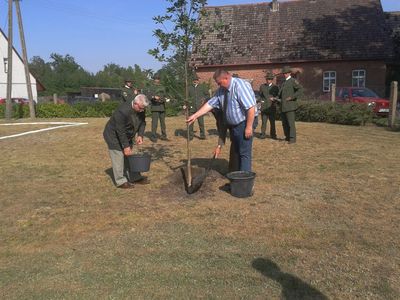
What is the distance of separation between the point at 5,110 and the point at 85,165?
18214mm

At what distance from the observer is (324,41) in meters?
Answer: 31.6

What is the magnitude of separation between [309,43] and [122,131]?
26932 millimetres

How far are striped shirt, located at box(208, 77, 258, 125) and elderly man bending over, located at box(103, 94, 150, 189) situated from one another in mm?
1296

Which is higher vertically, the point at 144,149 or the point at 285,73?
the point at 285,73

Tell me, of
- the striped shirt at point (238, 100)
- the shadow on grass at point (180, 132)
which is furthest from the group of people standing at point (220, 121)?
the shadow on grass at point (180, 132)

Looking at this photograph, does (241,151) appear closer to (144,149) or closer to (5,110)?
(144,149)

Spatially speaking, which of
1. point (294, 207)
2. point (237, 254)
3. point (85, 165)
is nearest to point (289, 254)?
point (237, 254)

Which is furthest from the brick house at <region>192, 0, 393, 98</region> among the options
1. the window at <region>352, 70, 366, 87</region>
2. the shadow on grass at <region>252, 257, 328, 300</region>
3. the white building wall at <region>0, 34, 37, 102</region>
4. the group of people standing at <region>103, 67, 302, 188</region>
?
the shadow on grass at <region>252, 257, 328, 300</region>

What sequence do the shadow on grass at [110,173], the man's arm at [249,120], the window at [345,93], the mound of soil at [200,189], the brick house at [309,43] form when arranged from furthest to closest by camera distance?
the brick house at [309,43], the window at [345,93], the shadow on grass at [110,173], the mound of soil at [200,189], the man's arm at [249,120]

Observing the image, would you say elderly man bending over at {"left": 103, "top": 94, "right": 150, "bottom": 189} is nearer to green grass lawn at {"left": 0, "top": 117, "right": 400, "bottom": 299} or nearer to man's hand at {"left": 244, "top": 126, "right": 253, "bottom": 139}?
green grass lawn at {"left": 0, "top": 117, "right": 400, "bottom": 299}

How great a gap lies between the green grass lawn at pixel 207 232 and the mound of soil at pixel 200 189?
0.04 metres

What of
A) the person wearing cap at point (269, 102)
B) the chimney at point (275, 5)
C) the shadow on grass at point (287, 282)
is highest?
the chimney at point (275, 5)

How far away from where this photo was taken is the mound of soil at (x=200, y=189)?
7077 mm

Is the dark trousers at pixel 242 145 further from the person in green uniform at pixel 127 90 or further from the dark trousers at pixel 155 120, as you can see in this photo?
the person in green uniform at pixel 127 90
